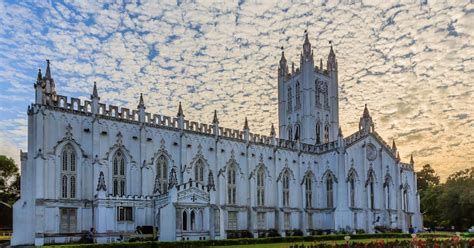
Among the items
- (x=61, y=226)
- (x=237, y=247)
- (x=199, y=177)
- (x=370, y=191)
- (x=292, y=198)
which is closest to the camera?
(x=237, y=247)

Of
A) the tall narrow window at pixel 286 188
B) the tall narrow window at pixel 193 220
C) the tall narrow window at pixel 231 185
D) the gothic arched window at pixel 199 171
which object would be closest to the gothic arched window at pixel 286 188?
the tall narrow window at pixel 286 188

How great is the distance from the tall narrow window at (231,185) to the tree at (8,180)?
4567cm

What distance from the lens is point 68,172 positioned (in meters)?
45.2

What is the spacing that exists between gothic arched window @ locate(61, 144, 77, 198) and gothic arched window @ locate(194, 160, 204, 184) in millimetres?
14384

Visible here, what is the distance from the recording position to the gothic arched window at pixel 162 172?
170 feet

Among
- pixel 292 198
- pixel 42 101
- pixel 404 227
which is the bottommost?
pixel 404 227

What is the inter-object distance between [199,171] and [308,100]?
3026cm

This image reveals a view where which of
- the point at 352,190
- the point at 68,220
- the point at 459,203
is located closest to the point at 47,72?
the point at 68,220

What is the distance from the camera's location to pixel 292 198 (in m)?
65.9

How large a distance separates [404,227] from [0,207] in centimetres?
6388

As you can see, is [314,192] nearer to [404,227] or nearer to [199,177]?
[404,227]

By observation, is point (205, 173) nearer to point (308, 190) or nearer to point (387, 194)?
point (308, 190)

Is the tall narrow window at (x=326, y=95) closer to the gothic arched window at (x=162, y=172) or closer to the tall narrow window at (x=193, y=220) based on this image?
the gothic arched window at (x=162, y=172)

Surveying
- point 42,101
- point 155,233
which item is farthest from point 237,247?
point 42,101
